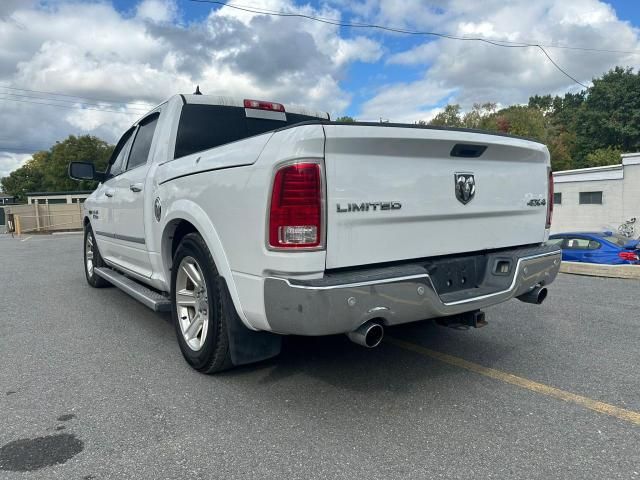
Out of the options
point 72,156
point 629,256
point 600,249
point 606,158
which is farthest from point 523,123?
point 72,156

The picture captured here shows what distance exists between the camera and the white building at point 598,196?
2005 cm

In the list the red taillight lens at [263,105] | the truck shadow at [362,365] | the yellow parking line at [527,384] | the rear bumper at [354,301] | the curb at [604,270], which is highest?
the red taillight lens at [263,105]

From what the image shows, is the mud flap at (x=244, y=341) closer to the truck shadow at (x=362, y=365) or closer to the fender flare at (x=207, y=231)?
the fender flare at (x=207, y=231)

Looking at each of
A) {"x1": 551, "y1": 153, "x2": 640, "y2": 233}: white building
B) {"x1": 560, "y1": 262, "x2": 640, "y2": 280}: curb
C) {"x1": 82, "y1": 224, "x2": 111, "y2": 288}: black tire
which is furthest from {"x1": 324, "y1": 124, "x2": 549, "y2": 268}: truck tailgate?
{"x1": 551, "y1": 153, "x2": 640, "y2": 233}: white building

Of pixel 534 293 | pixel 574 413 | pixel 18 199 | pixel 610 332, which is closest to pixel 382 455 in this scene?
pixel 574 413

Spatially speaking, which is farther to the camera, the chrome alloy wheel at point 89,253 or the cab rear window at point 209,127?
the chrome alloy wheel at point 89,253

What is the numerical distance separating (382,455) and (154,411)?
1418mm

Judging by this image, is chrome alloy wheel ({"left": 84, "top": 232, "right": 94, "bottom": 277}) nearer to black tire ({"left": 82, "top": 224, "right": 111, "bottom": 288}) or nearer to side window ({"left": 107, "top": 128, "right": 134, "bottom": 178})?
black tire ({"left": 82, "top": 224, "right": 111, "bottom": 288})

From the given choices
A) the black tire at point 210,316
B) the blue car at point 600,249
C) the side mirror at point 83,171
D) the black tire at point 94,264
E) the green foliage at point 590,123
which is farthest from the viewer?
the green foliage at point 590,123

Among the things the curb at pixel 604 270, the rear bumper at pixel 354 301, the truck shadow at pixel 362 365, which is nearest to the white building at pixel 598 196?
the curb at pixel 604 270

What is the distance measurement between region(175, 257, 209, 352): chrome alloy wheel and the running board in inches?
11.6

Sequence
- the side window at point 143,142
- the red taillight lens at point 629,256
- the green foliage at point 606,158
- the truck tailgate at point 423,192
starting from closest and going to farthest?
1. the truck tailgate at point 423,192
2. the side window at point 143,142
3. the red taillight lens at point 629,256
4. the green foliage at point 606,158

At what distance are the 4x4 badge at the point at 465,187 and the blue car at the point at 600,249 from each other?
349 inches

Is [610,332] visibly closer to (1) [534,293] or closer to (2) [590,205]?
(1) [534,293]
